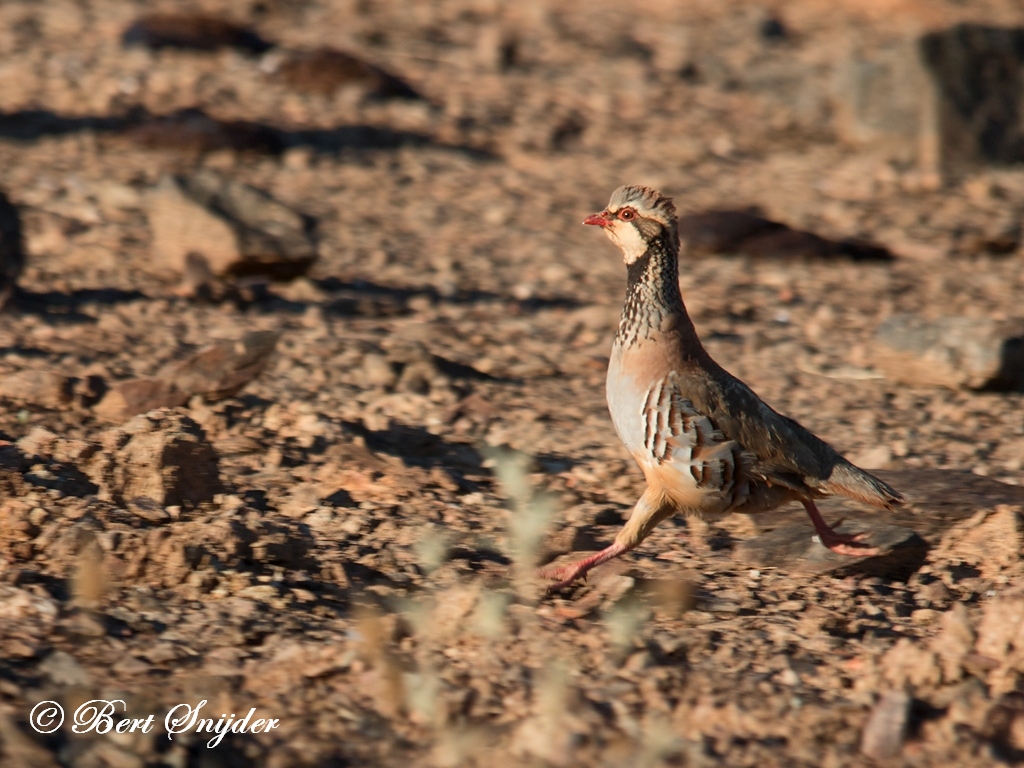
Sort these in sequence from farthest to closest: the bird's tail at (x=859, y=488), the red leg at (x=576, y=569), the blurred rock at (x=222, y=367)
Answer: the blurred rock at (x=222, y=367) < the bird's tail at (x=859, y=488) < the red leg at (x=576, y=569)

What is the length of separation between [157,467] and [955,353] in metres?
3.70

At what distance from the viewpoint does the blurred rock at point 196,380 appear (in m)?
5.35

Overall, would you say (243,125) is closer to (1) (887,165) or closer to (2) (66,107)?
(2) (66,107)

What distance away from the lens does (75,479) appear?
180 inches

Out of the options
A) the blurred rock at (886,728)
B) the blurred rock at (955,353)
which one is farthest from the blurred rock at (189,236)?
the blurred rock at (886,728)

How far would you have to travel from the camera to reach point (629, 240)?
4605mm

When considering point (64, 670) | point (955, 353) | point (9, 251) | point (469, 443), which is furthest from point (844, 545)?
point (9, 251)

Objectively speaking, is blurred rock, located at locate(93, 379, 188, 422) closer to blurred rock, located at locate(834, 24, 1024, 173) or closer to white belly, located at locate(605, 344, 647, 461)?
white belly, located at locate(605, 344, 647, 461)

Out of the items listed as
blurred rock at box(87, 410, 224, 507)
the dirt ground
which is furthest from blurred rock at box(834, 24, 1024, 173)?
blurred rock at box(87, 410, 224, 507)

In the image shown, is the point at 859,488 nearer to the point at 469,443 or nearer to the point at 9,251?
the point at 469,443

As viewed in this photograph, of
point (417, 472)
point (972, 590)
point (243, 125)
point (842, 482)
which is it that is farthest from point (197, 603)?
point (243, 125)

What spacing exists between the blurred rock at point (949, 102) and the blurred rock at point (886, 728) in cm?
717

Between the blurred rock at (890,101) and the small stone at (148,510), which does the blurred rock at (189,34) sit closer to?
the blurred rock at (890,101)

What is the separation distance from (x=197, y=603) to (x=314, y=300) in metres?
3.28
